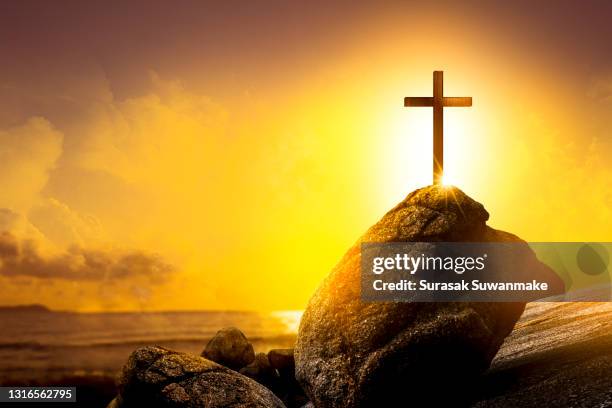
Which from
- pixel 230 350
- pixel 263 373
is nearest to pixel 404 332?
pixel 263 373

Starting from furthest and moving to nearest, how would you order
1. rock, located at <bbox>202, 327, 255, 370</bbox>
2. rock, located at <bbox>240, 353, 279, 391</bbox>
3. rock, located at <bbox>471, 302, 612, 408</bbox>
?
rock, located at <bbox>202, 327, 255, 370</bbox> → rock, located at <bbox>240, 353, 279, 391</bbox> → rock, located at <bbox>471, 302, 612, 408</bbox>

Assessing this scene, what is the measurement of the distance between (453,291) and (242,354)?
35.3 ft

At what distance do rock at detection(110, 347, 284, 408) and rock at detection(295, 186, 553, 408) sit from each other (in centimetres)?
153

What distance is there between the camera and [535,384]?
35.9 feet

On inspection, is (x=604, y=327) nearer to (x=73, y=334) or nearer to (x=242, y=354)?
(x=242, y=354)

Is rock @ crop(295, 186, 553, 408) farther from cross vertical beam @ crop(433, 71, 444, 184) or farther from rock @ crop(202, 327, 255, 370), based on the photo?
rock @ crop(202, 327, 255, 370)

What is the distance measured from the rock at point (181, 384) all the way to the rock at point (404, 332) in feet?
5.03

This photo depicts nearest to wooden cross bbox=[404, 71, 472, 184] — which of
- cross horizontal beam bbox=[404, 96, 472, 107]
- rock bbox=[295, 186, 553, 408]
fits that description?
cross horizontal beam bbox=[404, 96, 472, 107]

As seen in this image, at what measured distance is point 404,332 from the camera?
37.4 ft

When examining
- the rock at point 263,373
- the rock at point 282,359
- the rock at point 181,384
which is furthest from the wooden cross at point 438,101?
the rock at point 263,373

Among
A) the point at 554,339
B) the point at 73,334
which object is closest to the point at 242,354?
the point at 554,339

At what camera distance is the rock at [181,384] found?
507 inches

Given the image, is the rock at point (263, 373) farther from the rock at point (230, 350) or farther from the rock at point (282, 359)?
the rock at point (230, 350)

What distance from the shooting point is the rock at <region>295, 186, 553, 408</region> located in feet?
37.1
